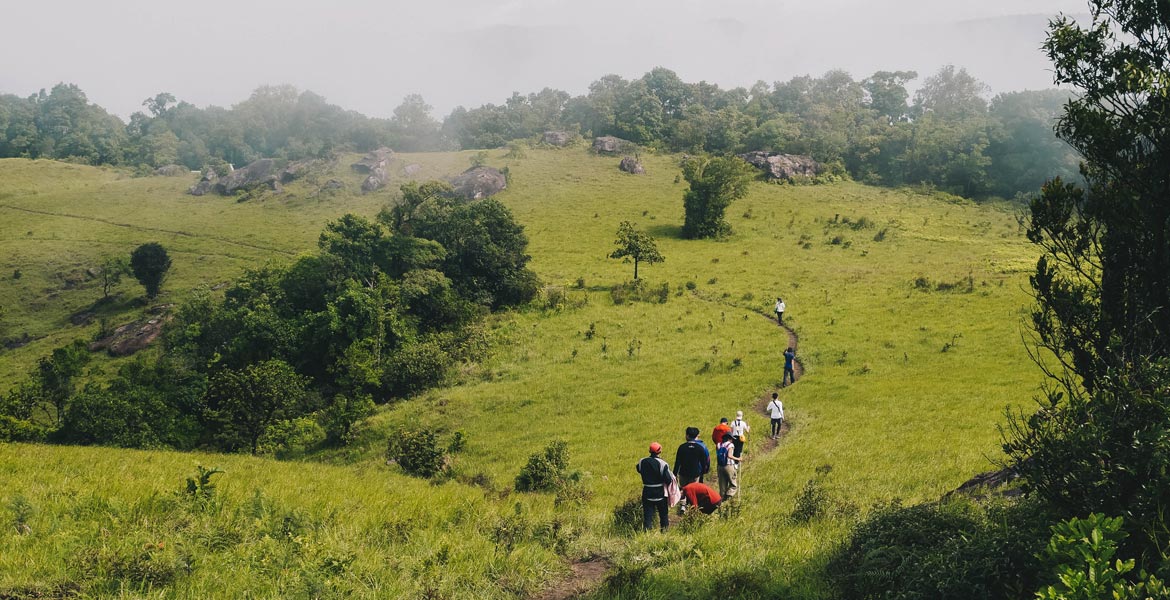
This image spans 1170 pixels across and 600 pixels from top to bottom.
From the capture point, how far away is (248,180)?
302 feet

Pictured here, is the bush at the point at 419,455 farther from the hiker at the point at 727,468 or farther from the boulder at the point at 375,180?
the boulder at the point at 375,180

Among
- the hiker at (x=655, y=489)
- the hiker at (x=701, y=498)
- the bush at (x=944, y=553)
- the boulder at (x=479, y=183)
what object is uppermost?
the boulder at (x=479, y=183)

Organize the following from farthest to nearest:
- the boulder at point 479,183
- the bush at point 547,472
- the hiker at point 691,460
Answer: the boulder at point 479,183 → the bush at point 547,472 → the hiker at point 691,460

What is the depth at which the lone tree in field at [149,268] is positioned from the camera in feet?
194

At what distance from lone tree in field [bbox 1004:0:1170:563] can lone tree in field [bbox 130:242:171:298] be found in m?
71.0

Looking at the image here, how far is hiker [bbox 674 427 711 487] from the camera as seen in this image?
41.6ft

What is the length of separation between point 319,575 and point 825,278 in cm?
4799

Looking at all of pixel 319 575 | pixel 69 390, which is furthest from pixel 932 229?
pixel 69 390

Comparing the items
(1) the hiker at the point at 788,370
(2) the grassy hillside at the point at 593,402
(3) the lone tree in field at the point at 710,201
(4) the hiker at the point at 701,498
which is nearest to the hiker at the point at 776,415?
(2) the grassy hillside at the point at 593,402

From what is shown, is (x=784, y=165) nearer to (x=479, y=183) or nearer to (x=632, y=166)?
(x=632, y=166)

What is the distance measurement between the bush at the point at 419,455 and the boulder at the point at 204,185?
3419 inches

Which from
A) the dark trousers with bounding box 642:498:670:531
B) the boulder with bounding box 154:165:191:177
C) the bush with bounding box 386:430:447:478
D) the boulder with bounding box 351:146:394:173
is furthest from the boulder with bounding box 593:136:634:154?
the dark trousers with bounding box 642:498:670:531

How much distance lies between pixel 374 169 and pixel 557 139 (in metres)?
38.2

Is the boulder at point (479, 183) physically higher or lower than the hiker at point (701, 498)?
higher
